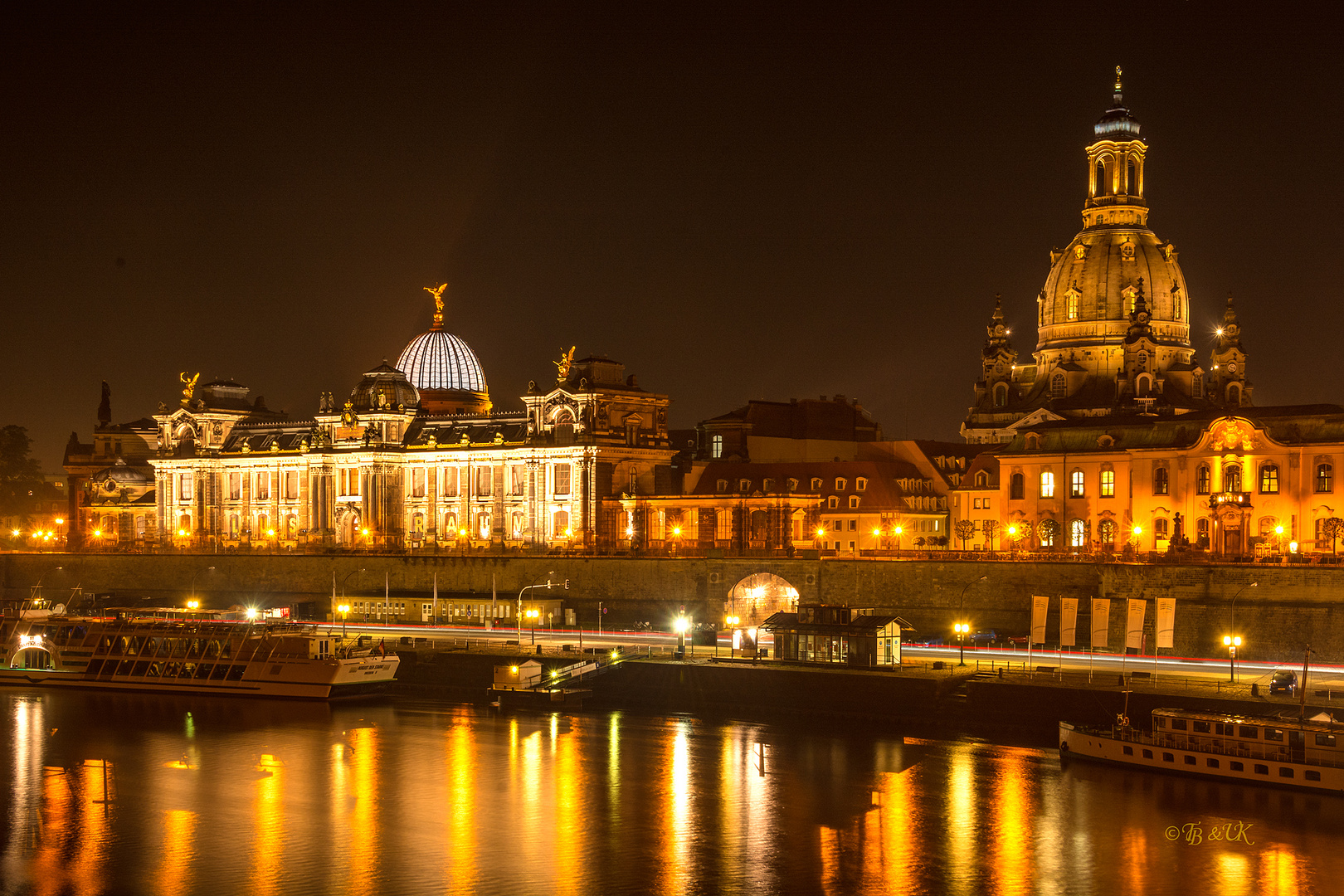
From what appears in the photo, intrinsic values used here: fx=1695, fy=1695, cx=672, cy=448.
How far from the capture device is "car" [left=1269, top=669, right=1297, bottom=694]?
64938mm

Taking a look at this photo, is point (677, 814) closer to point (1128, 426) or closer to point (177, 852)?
point (177, 852)

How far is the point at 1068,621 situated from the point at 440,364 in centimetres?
7222

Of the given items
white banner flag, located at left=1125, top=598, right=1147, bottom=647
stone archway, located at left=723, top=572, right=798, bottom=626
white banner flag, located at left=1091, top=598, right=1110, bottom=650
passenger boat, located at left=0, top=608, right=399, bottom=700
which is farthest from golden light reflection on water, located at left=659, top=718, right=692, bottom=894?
stone archway, located at left=723, top=572, right=798, bottom=626

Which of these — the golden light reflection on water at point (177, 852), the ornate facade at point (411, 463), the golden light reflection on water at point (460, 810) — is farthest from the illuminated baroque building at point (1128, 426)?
the golden light reflection on water at point (177, 852)

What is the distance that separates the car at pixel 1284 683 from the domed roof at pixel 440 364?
86338 mm

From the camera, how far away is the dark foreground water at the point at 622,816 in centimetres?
4850

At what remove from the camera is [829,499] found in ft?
356

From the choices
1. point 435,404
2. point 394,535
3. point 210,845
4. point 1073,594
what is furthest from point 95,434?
point 210,845

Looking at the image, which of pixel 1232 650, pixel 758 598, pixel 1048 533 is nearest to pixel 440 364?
pixel 758 598

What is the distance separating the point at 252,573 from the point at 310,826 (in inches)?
2676

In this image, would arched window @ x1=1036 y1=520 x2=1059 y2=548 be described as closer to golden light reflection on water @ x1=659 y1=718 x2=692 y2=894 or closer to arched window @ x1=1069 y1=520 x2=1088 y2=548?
arched window @ x1=1069 y1=520 x2=1088 y2=548

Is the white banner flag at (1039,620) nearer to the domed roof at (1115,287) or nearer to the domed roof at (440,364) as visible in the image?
the domed roof at (1115,287)

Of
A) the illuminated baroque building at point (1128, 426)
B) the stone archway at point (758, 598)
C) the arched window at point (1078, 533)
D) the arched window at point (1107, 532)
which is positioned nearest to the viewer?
the illuminated baroque building at point (1128, 426)

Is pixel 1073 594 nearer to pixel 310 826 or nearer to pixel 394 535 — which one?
pixel 310 826
